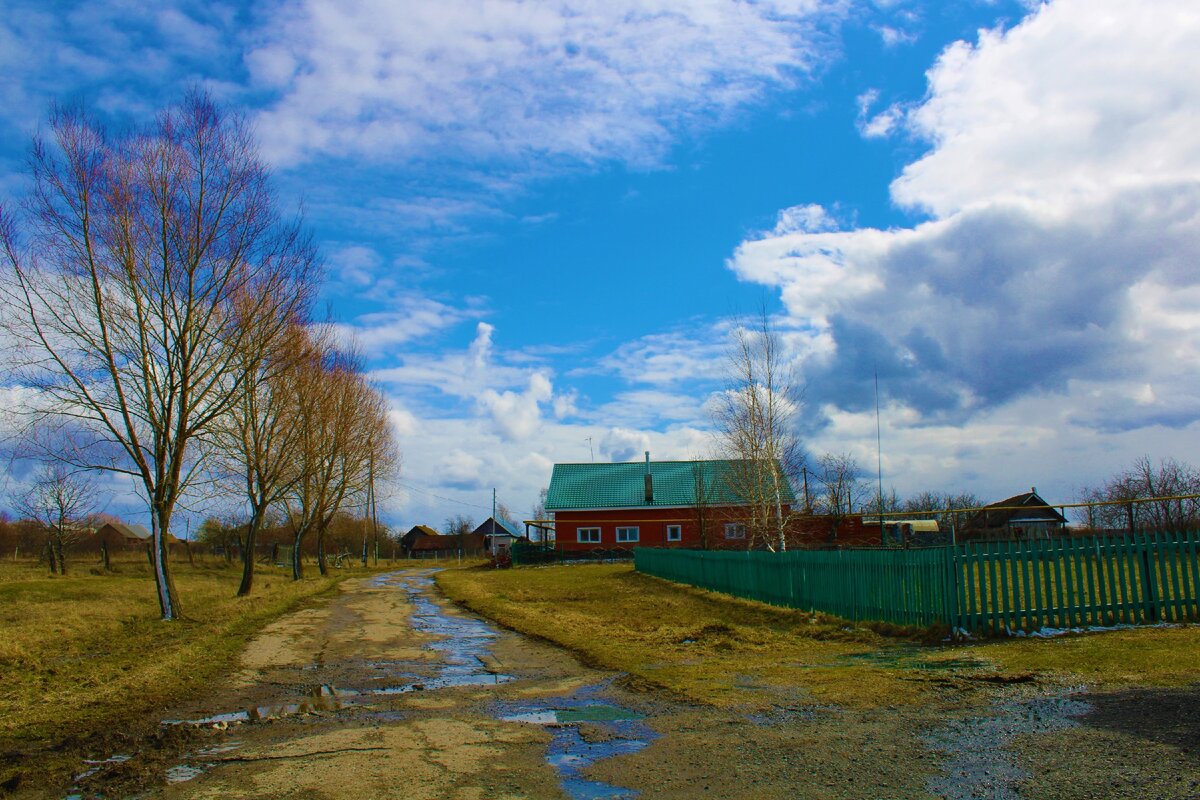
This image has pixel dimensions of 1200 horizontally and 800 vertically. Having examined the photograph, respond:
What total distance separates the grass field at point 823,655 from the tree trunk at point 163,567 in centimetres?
727

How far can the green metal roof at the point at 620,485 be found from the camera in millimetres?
54594

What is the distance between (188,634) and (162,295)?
25.6 feet

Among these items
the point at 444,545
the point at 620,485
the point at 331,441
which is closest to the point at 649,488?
the point at 620,485

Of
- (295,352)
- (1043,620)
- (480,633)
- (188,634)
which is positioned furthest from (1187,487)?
(188,634)

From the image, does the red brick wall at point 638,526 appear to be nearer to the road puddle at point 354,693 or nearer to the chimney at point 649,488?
the chimney at point 649,488

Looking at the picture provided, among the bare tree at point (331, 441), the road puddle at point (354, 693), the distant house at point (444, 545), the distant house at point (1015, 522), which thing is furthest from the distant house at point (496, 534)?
the road puddle at point (354, 693)

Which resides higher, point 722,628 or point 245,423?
point 245,423

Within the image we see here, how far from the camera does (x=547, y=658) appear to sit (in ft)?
39.7

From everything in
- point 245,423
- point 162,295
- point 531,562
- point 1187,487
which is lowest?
point 531,562

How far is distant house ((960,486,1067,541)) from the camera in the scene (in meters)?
29.6

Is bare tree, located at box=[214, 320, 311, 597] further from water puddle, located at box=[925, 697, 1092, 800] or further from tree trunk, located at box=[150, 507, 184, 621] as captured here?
water puddle, located at box=[925, 697, 1092, 800]

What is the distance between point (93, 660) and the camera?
476 inches

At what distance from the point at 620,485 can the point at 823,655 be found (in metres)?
44.9

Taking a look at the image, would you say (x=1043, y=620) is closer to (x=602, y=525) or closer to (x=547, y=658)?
(x=547, y=658)
